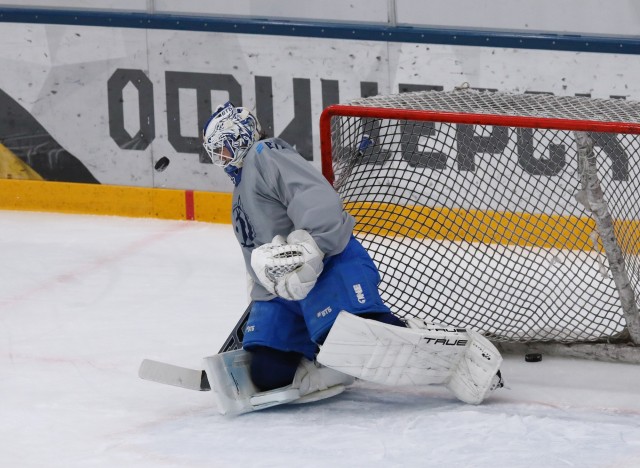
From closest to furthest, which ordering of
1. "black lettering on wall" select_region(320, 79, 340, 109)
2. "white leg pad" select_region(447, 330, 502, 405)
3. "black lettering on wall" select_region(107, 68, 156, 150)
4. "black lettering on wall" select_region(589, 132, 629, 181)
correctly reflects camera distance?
"white leg pad" select_region(447, 330, 502, 405) < "black lettering on wall" select_region(589, 132, 629, 181) < "black lettering on wall" select_region(320, 79, 340, 109) < "black lettering on wall" select_region(107, 68, 156, 150)

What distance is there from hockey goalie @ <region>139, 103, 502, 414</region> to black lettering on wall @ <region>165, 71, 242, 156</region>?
2060mm

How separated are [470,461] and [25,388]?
1.36 metres

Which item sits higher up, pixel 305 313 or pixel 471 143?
pixel 471 143

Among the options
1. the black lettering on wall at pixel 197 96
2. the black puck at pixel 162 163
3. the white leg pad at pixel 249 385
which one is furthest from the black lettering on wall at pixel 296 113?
the white leg pad at pixel 249 385

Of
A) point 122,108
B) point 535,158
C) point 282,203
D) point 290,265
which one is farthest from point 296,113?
point 290,265

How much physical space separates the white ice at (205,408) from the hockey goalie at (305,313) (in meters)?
0.08

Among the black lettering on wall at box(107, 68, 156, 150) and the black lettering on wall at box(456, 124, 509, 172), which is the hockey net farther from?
the black lettering on wall at box(107, 68, 156, 150)

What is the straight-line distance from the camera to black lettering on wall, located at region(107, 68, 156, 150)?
19.0 feet

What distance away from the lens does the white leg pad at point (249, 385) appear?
11.7 ft

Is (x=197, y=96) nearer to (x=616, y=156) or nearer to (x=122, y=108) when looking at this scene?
(x=122, y=108)

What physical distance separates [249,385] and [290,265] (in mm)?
409

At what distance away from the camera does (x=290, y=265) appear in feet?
11.1

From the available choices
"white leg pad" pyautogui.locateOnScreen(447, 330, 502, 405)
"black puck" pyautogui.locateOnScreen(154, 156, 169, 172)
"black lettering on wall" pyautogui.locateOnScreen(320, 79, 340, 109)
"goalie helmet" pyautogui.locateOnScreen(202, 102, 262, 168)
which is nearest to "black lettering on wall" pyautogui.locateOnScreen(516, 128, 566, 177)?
"white leg pad" pyautogui.locateOnScreen(447, 330, 502, 405)

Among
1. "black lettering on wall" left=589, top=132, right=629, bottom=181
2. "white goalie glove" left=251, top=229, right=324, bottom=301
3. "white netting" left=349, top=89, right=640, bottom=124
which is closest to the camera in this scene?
"white goalie glove" left=251, top=229, right=324, bottom=301
